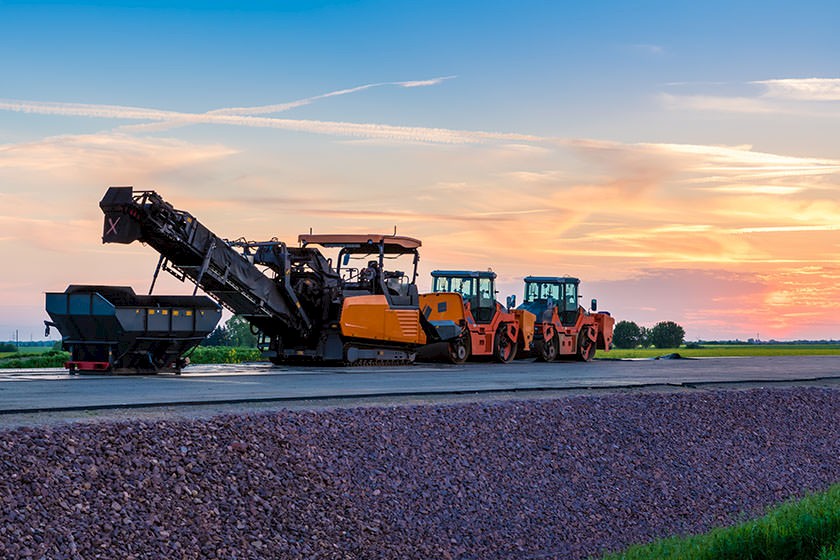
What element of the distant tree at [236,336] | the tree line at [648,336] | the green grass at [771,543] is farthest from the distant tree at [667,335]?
the green grass at [771,543]

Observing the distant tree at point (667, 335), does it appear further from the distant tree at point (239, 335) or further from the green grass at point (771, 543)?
the green grass at point (771, 543)

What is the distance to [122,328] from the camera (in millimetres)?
22078

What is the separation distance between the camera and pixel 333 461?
12.9m

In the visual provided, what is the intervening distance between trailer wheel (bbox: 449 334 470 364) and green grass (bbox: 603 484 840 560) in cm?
1991

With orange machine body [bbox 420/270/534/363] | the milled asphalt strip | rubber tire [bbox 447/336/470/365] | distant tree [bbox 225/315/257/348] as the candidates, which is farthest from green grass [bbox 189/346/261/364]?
distant tree [bbox 225/315/257/348]

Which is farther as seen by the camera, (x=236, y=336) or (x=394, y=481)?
(x=236, y=336)

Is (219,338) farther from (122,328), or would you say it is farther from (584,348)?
(122,328)

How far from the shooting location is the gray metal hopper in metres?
22.2

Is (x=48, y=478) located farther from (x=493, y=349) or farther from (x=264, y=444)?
(x=493, y=349)

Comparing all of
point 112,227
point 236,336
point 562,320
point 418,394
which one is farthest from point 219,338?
point 418,394

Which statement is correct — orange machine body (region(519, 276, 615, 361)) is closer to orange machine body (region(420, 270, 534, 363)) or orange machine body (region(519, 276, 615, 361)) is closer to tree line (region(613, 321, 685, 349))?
orange machine body (region(420, 270, 534, 363))

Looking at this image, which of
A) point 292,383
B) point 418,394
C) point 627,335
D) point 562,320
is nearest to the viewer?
point 418,394

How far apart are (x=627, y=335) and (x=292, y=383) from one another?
69477mm

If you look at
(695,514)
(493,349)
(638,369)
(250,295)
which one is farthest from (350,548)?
(493,349)
